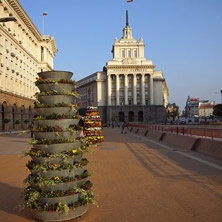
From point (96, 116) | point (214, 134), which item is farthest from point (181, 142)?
point (96, 116)

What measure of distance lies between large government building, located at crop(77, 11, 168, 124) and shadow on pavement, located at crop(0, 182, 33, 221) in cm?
8230

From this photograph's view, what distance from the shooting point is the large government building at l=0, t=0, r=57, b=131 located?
40.0 meters

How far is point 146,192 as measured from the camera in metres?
7.93

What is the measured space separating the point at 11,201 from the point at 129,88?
88.2 metres

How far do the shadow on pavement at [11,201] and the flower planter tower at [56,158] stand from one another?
31.7 inches

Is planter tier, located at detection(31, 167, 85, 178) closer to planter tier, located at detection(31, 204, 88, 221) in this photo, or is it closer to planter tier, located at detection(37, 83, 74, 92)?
planter tier, located at detection(31, 204, 88, 221)

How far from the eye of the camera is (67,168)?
583 centimetres

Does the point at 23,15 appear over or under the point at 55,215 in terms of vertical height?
over

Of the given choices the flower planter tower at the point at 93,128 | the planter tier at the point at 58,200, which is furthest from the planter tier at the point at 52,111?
the flower planter tower at the point at 93,128

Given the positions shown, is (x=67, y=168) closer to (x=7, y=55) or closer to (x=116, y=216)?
(x=116, y=216)

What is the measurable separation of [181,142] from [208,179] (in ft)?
35.5

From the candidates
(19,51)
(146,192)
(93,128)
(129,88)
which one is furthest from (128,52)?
(146,192)

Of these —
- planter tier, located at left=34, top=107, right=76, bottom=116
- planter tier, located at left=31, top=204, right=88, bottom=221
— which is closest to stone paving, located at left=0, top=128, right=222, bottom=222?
planter tier, located at left=31, top=204, right=88, bottom=221

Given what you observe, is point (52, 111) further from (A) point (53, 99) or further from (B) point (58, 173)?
(B) point (58, 173)
